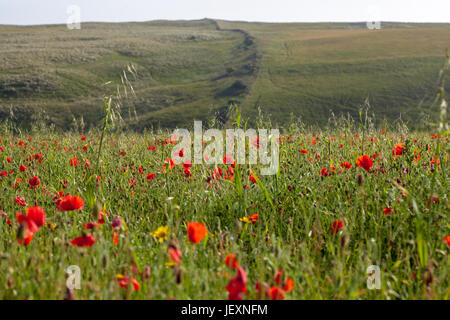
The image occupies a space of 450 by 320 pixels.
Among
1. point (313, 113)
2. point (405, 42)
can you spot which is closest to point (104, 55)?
point (313, 113)

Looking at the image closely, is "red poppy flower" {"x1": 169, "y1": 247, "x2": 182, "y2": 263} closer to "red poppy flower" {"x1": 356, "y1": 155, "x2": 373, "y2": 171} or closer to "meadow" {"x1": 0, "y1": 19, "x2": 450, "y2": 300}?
"meadow" {"x1": 0, "y1": 19, "x2": 450, "y2": 300}

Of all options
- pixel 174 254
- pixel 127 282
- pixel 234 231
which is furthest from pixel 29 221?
pixel 234 231

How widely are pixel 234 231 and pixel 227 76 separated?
41010mm

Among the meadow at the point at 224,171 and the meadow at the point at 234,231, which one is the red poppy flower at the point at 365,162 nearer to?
the meadow at the point at 234,231

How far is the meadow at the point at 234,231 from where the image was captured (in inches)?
64.8

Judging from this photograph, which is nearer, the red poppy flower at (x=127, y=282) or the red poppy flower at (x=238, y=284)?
the red poppy flower at (x=238, y=284)

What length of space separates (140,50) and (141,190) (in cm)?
5382

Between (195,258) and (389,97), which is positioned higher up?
(389,97)

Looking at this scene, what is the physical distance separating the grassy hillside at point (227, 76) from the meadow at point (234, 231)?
14.2m

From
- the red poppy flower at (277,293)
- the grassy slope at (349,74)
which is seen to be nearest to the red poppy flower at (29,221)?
the red poppy flower at (277,293)

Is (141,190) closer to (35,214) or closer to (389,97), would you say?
(35,214)

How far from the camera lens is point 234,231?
8.18 feet
